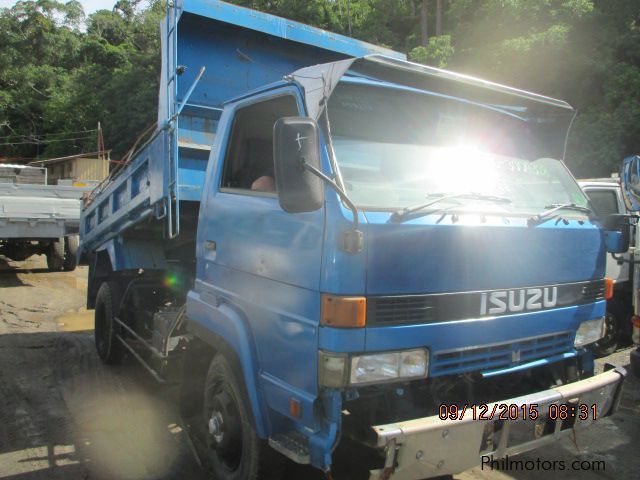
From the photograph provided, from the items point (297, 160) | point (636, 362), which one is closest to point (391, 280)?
point (297, 160)

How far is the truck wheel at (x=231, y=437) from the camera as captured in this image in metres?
2.83

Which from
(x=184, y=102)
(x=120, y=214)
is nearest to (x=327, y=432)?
(x=184, y=102)

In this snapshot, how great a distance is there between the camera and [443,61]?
1587 centimetres

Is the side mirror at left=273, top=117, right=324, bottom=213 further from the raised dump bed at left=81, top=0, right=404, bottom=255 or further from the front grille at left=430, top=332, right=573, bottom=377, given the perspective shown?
the raised dump bed at left=81, top=0, right=404, bottom=255

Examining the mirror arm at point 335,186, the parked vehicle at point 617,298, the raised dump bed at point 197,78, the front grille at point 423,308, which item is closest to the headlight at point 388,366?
the front grille at point 423,308

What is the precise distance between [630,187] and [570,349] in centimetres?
321

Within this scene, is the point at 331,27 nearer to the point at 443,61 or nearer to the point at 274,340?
the point at 443,61

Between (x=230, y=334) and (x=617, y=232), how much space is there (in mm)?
2345

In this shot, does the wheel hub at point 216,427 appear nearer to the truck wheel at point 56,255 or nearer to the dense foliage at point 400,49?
the dense foliage at point 400,49

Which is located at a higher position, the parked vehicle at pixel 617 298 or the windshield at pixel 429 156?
the windshield at pixel 429 156

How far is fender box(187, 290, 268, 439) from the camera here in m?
2.73

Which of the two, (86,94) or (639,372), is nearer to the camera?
(639,372)

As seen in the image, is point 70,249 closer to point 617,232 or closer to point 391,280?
point 391,280

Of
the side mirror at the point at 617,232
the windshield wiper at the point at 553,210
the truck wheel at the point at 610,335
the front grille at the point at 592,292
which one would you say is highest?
the windshield wiper at the point at 553,210
